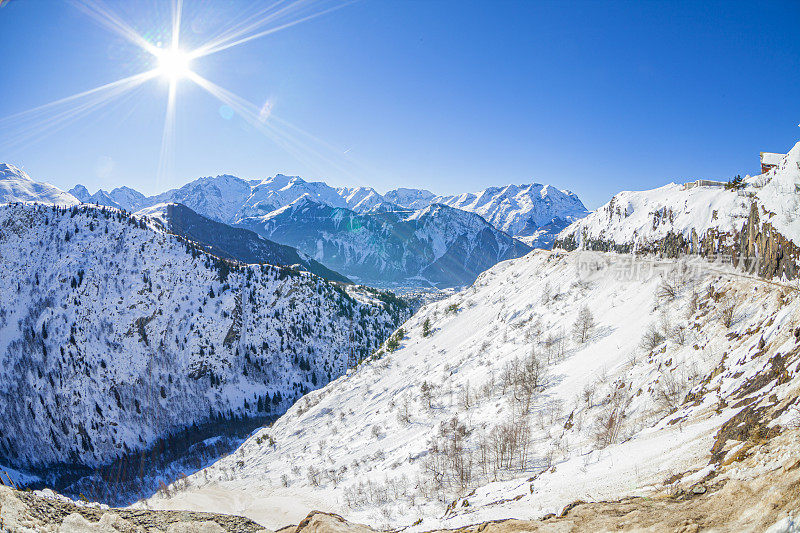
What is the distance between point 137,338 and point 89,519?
158 metres

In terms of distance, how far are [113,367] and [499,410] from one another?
150346 millimetres

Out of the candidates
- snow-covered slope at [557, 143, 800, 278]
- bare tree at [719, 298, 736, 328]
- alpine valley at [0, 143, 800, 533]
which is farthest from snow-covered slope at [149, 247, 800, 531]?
snow-covered slope at [557, 143, 800, 278]

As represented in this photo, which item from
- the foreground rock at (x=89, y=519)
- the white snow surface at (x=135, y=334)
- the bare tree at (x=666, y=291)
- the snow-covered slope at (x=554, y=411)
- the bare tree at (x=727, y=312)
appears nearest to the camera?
the foreground rock at (x=89, y=519)

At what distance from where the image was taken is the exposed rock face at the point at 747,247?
2714cm

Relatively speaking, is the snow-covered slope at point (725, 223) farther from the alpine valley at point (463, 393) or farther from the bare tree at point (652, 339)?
the bare tree at point (652, 339)

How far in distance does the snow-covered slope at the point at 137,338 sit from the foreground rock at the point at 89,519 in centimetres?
13127

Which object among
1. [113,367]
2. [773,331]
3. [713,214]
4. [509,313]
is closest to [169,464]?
[113,367]

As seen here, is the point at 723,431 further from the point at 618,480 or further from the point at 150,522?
the point at 150,522

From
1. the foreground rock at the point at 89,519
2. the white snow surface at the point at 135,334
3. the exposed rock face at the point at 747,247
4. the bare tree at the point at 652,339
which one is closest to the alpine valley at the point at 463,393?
the foreground rock at the point at 89,519

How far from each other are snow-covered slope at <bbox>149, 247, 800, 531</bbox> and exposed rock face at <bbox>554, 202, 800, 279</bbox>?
8.97 feet

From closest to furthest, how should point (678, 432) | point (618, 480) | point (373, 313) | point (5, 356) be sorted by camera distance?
point (618, 480), point (678, 432), point (5, 356), point (373, 313)

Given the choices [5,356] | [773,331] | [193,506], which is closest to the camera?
[773,331]

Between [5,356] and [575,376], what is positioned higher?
[5,356]

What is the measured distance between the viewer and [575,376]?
101 ft
